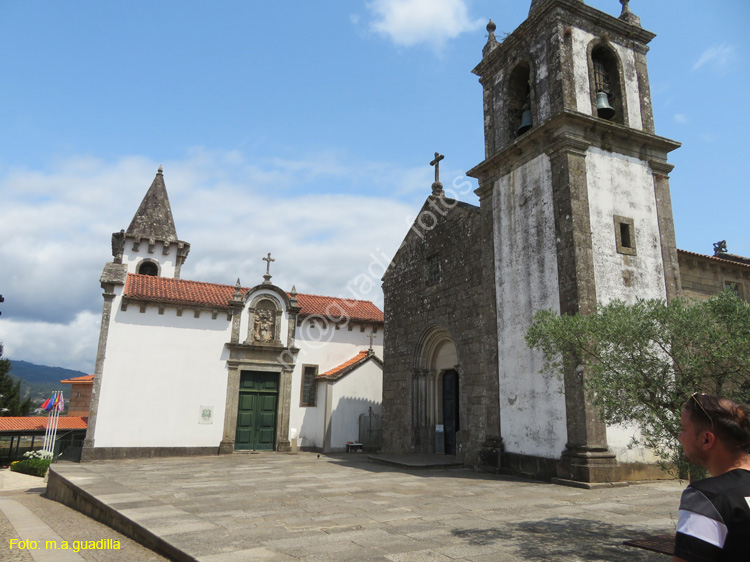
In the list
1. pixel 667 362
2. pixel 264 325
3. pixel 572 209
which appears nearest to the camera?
pixel 667 362

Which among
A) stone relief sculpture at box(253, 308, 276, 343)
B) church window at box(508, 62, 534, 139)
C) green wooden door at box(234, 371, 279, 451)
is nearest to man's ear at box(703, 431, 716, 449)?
church window at box(508, 62, 534, 139)

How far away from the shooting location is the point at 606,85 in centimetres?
1323

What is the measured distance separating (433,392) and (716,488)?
48.5ft

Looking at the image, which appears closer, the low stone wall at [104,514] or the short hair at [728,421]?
the short hair at [728,421]

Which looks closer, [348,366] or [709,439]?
[709,439]

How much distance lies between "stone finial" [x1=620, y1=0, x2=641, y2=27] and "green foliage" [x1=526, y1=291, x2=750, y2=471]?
11.0 metres

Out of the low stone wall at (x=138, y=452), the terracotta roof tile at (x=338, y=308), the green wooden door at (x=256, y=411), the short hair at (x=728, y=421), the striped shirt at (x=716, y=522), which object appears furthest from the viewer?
the terracotta roof tile at (x=338, y=308)

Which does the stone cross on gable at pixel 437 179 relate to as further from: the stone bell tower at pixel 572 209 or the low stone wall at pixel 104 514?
the low stone wall at pixel 104 514

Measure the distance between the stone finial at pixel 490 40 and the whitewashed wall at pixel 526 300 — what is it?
4.45m

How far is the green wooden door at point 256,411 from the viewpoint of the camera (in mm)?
19594

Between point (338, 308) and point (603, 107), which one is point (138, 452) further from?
point (603, 107)

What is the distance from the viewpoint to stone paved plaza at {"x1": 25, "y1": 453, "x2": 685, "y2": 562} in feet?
17.5

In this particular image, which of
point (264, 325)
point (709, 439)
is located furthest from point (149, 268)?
point (709, 439)

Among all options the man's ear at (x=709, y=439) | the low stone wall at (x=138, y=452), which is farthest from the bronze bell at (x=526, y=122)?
the low stone wall at (x=138, y=452)
